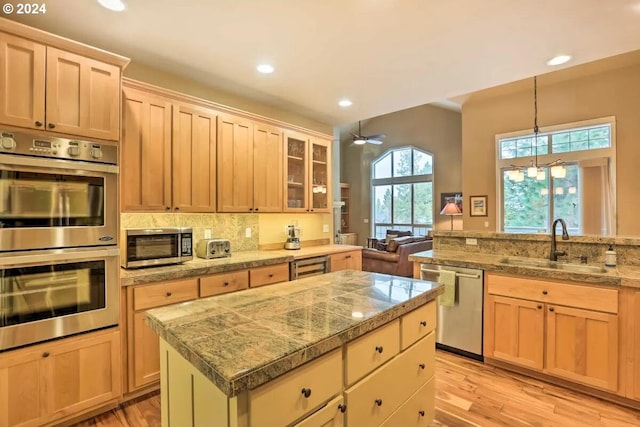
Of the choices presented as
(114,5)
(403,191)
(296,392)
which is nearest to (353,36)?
(114,5)

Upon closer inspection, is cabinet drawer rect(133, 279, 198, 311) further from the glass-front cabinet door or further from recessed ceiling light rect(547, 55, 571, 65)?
recessed ceiling light rect(547, 55, 571, 65)

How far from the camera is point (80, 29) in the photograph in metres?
2.34

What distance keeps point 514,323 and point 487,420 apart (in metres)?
0.92

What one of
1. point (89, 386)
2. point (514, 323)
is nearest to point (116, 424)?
point (89, 386)

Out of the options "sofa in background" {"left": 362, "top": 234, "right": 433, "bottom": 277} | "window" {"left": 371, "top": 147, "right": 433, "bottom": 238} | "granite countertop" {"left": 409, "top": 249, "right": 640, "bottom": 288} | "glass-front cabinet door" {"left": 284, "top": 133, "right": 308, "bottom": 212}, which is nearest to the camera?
"granite countertop" {"left": 409, "top": 249, "right": 640, "bottom": 288}

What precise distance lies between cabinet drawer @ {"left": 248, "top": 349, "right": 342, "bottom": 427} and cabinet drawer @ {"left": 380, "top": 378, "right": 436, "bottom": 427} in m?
0.54

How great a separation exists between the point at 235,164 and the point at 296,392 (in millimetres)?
2602

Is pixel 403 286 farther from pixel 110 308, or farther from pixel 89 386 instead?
pixel 89 386

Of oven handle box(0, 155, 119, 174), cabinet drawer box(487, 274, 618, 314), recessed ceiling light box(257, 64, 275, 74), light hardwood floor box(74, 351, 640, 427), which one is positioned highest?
recessed ceiling light box(257, 64, 275, 74)

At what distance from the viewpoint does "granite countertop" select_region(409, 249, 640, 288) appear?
2275 millimetres

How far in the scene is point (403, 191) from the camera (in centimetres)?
976

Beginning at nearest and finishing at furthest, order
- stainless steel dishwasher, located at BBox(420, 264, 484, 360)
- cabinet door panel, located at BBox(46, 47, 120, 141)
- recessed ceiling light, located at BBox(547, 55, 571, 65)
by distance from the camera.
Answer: cabinet door panel, located at BBox(46, 47, 120, 141), recessed ceiling light, located at BBox(547, 55, 571, 65), stainless steel dishwasher, located at BBox(420, 264, 484, 360)

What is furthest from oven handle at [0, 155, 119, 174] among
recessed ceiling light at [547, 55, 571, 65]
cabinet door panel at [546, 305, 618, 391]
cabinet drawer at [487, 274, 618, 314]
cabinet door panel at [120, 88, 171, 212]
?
recessed ceiling light at [547, 55, 571, 65]

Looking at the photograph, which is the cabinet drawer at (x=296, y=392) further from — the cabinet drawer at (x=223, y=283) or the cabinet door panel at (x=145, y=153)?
the cabinet door panel at (x=145, y=153)
